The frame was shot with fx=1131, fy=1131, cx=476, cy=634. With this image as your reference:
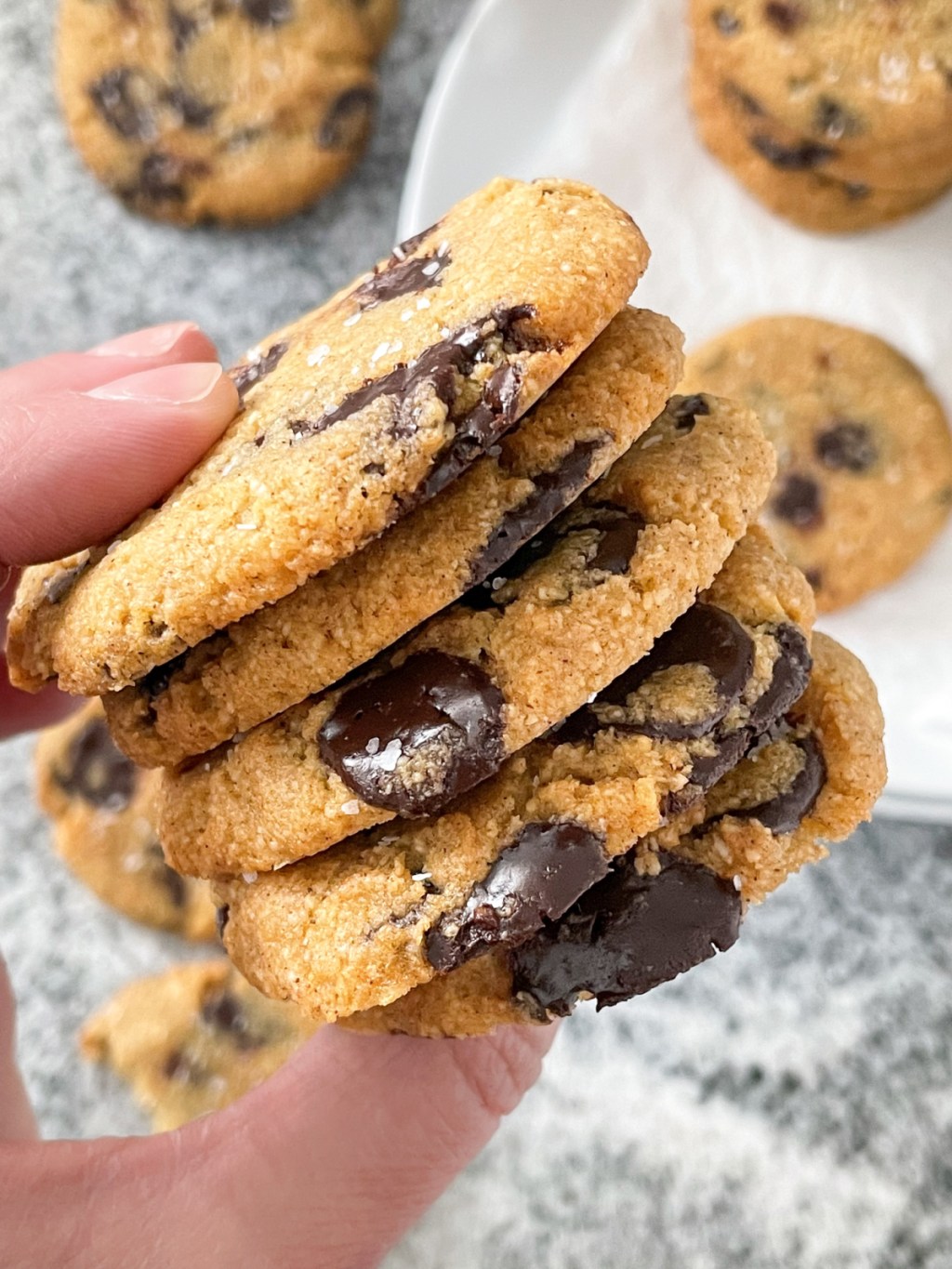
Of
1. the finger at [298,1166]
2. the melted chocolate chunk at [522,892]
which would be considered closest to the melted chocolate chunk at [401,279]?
the melted chocolate chunk at [522,892]

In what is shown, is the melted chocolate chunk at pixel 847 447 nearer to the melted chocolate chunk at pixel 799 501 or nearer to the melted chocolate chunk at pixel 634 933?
the melted chocolate chunk at pixel 799 501

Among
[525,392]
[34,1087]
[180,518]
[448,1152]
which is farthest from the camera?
[34,1087]

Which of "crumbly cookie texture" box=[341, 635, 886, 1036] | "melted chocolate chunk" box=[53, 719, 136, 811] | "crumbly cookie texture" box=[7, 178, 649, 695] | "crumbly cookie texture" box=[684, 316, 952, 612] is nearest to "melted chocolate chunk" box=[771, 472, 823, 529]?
"crumbly cookie texture" box=[684, 316, 952, 612]

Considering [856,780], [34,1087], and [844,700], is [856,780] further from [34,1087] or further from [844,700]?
[34,1087]

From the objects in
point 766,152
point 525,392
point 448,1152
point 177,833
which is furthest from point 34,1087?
point 766,152

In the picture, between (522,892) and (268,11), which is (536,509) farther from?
(268,11)

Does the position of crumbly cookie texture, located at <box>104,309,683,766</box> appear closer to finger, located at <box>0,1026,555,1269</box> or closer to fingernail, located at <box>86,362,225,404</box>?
fingernail, located at <box>86,362,225,404</box>

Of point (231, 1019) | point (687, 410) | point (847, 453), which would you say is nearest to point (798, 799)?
point (687, 410)
